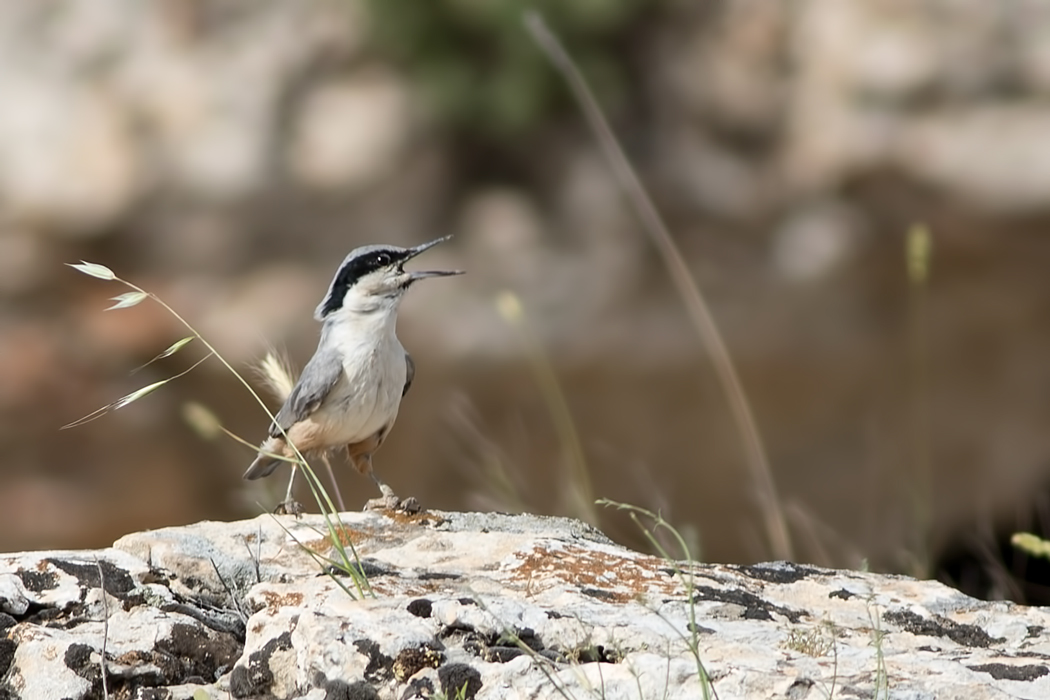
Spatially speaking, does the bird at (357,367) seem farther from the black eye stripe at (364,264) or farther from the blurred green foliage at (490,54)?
the blurred green foliage at (490,54)

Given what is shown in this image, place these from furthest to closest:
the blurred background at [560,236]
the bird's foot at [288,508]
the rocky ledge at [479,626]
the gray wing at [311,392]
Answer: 1. the blurred background at [560,236]
2. the gray wing at [311,392]
3. the bird's foot at [288,508]
4. the rocky ledge at [479,626]

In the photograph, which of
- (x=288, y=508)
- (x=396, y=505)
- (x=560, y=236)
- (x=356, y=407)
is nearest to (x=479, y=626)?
(x=396, y=505)

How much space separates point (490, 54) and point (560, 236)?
1500 mm

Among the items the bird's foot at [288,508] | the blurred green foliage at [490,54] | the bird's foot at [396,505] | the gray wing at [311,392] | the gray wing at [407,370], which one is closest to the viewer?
the bird's foot at [396,505]

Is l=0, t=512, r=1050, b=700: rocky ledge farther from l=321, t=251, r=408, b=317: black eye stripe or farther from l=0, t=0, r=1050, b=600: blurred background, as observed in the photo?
l=0, t=0, r=1050, b=600: blurred background

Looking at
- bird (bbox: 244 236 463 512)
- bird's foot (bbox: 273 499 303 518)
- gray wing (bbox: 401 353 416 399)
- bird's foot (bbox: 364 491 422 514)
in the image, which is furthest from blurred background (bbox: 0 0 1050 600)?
bird's foot (bbox: 364 491 422 514)

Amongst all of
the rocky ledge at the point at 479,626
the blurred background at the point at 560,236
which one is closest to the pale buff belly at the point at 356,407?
the rocky ledge at the point at 479,626

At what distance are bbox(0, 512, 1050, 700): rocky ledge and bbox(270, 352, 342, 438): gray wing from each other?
85 cm

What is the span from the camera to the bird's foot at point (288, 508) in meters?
3.59

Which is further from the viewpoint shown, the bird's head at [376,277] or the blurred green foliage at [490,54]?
the blurred green foliage at [490,54]

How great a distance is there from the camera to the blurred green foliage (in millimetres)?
9336

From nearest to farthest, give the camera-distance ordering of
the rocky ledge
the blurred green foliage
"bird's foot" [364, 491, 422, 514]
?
the rocky ledge
"bird's foot" [364, 491, 422, 514]
the blurred green foliage

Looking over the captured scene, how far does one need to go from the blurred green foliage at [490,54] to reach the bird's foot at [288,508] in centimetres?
602

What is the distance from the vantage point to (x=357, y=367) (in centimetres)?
409
